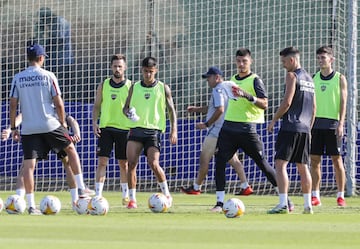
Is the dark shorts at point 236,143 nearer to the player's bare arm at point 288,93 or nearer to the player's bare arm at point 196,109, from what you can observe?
the player's bare arm at point 288,93

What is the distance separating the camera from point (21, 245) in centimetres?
934

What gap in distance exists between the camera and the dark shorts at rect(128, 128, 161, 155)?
15.5 metres

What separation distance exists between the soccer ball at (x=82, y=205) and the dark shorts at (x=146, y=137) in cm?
207

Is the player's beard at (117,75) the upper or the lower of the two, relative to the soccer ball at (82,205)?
upper

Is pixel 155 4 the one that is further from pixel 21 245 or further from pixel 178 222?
pixel 21 245

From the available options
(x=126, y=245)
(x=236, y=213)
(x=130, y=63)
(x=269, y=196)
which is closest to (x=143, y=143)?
(x=236, y=213)

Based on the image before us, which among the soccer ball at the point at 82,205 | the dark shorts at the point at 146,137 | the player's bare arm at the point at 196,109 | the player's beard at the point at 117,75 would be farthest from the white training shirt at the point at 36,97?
the player's bare arm at the point at 196,109

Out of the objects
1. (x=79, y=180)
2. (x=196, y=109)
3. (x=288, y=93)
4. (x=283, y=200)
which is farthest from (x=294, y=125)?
(x=196, y=109)

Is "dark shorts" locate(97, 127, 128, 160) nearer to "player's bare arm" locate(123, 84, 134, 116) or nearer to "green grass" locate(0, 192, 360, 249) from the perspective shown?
"player's bare arm" locate(123, 84, 134, 116)

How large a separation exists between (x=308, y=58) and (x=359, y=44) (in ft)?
3.91

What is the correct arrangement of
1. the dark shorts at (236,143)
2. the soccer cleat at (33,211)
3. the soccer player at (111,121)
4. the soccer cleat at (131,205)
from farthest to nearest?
the soccer player at (111,121)
the soccer cleat at (131,205)
the dark shorts at (236,143)
the soccer cleat at (33,211)

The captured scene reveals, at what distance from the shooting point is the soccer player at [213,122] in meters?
16.4

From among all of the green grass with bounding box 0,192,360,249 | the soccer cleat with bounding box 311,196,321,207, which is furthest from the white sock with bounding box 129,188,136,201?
the soccer cleat with bounding box 311,196,321,207

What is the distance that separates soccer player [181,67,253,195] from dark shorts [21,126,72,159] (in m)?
2.62
